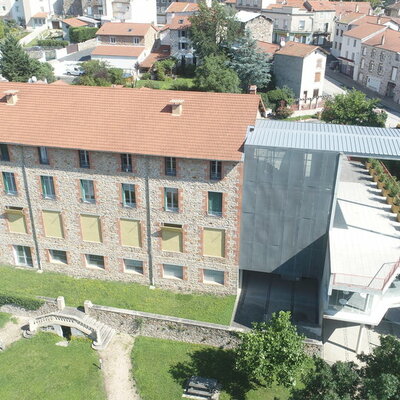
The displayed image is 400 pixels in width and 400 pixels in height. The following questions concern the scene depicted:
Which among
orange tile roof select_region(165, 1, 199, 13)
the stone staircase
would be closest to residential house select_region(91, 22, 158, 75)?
orange tile roof select_region(165, 1, 199, 13)

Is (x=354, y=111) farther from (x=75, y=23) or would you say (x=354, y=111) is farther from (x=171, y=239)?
(x=75, y=23)

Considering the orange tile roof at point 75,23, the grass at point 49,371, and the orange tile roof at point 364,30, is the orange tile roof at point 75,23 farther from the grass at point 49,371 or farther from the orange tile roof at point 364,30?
the grass at point 49,371

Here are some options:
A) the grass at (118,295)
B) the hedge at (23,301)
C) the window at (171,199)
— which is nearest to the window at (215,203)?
the window at (171,199)

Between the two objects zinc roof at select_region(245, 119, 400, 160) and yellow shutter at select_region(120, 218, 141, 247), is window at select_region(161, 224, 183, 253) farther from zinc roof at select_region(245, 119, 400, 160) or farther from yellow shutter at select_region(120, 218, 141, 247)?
zinc roof at select_region(245, 119, 400, 160)

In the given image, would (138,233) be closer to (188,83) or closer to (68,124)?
(68,124)

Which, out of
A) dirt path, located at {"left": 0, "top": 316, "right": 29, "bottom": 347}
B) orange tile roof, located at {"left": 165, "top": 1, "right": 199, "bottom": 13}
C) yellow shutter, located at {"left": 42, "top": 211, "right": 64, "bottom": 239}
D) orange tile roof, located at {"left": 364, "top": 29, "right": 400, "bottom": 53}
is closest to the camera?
dirt path, located at {"left": 0, "top": 316, "right": 29, "bottom": 347}

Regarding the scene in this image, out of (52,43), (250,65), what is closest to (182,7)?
(52,43)
